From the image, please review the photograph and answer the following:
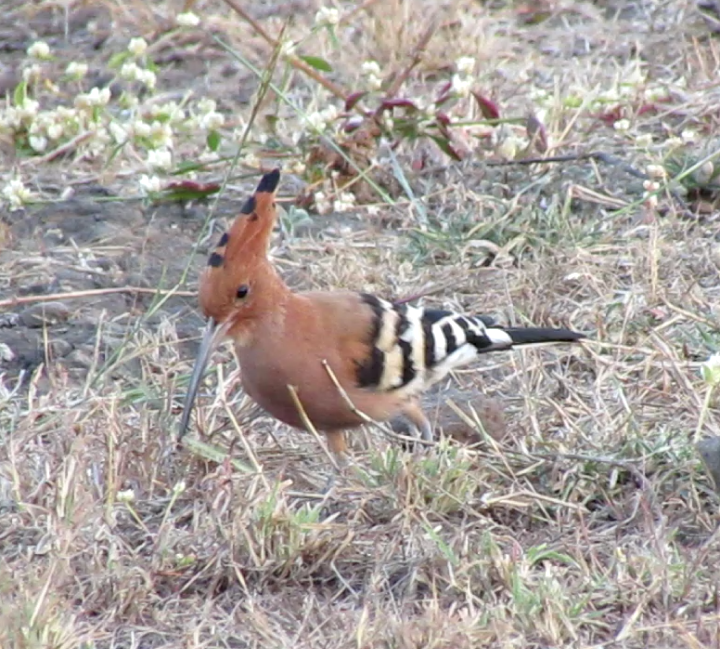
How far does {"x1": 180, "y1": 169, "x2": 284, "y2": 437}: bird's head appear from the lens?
3275 millimetres

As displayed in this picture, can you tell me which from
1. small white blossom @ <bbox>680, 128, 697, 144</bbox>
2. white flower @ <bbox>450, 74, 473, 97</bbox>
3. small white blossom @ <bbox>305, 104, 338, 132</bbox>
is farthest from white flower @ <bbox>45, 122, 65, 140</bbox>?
small white blossom @ <bbox>680, 128, 697, 144</bbox>

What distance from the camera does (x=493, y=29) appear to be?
6070 mm

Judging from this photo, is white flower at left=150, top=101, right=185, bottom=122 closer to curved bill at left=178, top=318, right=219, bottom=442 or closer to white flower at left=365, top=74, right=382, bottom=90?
white flower at left=365, top=74, right=382, bottom=90

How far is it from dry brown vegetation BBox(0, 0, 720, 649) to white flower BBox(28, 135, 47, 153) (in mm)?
66

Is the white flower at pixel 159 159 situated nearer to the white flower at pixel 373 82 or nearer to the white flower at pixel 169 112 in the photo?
→ the white flower at pixel 169 112

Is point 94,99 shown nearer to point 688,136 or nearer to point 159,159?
point 159,159

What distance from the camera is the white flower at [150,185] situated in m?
4.69

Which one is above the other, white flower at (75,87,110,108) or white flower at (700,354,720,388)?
white flower at (700,354,720,388)

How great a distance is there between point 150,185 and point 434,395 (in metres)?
1.37

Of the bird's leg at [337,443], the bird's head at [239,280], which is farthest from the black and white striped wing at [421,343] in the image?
the bird's head at [239,280]

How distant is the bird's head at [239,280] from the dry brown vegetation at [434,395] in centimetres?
23

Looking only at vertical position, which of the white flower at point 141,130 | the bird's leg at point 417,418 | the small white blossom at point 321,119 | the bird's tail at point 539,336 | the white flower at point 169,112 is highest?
the bird's tail at point 539,336

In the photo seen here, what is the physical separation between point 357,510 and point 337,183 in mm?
1978

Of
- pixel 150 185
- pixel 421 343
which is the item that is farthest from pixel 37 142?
pixel 421 343
